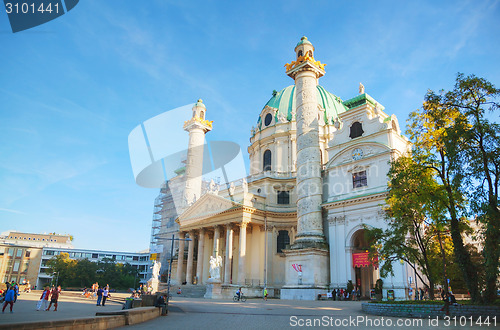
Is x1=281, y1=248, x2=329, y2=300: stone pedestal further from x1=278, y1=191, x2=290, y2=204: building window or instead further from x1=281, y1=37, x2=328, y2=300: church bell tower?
x1=278, y1=191, x2=290, y2=204: building window

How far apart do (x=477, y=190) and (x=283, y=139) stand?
35292mm

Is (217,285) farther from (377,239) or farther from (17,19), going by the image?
(17,19)

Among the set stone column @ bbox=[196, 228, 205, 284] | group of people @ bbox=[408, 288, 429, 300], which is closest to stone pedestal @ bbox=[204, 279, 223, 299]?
stone column @ bbox=[196, 228, 205, 284]

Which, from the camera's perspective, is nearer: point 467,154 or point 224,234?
point 467,154

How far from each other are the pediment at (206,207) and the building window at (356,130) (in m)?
14.8

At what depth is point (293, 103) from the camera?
52.5 m

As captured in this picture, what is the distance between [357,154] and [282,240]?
14170mm

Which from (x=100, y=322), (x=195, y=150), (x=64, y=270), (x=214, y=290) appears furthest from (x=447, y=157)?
(x=64, y=270)

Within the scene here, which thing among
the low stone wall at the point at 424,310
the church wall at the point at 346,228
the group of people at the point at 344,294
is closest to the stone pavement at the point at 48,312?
the low stone wall at the point at 424,310

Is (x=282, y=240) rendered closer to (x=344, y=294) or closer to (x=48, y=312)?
(x=344, y=294)

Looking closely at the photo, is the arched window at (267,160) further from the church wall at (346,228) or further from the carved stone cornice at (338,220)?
the carved stone cornice at (338,220)

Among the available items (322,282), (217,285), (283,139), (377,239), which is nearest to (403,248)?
(377,239)

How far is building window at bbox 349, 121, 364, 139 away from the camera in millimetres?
36875

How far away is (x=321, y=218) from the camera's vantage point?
3534cm
